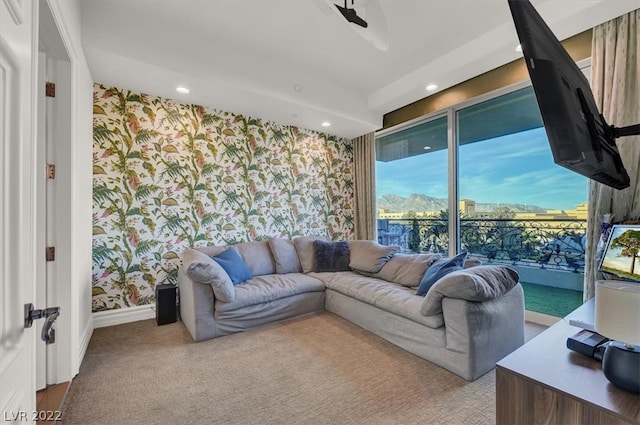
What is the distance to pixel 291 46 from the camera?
10.1ft

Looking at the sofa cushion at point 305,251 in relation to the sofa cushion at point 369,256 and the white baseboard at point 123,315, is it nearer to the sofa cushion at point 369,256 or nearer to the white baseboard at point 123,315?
the sofa cushion at point 369,256

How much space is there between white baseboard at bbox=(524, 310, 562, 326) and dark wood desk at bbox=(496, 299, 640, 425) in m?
2.31

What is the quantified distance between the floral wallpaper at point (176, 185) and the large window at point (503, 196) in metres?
1.82

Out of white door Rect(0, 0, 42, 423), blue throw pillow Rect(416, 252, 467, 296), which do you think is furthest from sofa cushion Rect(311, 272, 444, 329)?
white door Rect(0, 0, 42, 423)

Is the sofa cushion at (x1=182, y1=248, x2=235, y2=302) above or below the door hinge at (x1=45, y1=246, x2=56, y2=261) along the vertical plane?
below

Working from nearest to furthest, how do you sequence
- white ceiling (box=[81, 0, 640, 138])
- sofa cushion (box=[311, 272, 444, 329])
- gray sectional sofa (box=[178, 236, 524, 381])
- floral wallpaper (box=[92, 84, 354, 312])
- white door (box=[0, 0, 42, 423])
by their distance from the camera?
white door (box=[0, 0, 42, 423]) → gray sectional sofa (box=[178, 236, 524, 381]) → sofa cushion (box=[311, 272, 444, 329]) → white ceiling (box=[81, 0, 640, 138]) → floral wallpaper (box=[92, 84, 354, 312])

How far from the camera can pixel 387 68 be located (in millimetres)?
3549

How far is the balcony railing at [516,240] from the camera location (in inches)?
115

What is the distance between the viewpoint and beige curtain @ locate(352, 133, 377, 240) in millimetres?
4734

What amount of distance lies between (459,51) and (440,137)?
1.11 metres

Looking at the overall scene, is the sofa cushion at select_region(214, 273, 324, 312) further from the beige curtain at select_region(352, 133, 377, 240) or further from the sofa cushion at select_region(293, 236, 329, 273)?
the beige curtain at select_region(352, 133, 377, 240)

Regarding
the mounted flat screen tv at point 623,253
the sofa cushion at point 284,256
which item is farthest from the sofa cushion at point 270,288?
the mounted flat screen tv at point 623,253

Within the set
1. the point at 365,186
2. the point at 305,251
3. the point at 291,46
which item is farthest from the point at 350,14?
the point at 365,186

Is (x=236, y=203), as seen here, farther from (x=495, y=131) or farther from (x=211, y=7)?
(x=495, y=131)
